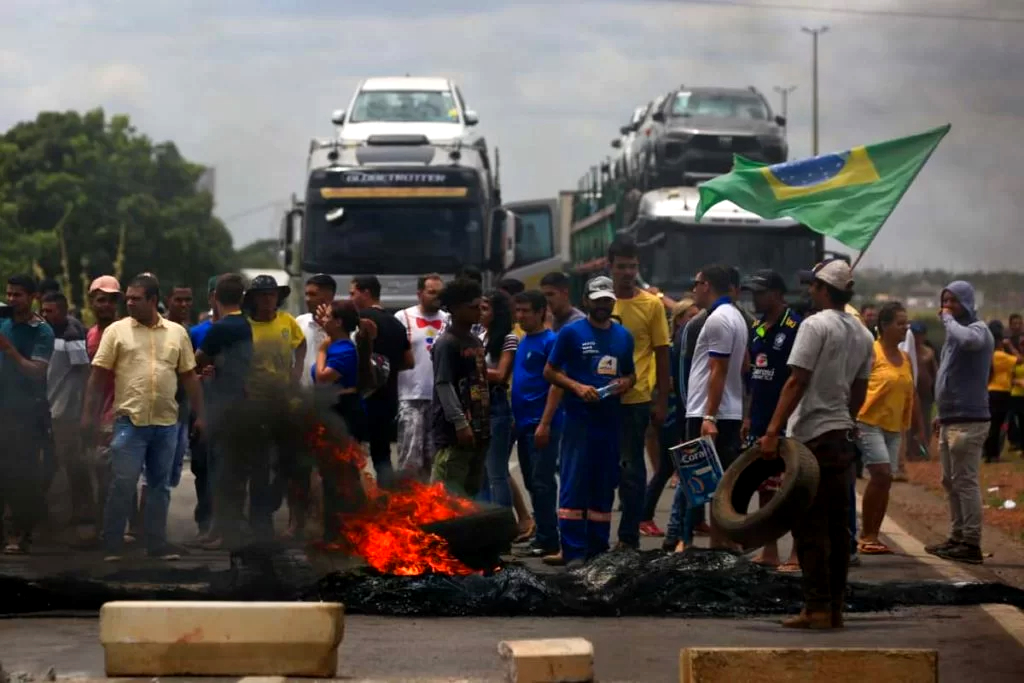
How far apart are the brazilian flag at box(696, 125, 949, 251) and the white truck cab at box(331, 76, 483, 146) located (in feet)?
38.3

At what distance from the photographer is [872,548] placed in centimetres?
1220

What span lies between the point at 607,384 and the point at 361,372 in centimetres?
162

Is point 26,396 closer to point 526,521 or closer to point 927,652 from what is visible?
point 526,521

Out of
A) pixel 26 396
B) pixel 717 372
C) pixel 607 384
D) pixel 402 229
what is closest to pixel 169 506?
pixel 26 396

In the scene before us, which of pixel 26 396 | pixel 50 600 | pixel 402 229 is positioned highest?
pixel 402 229

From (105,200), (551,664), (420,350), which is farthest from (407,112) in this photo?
(105,200)

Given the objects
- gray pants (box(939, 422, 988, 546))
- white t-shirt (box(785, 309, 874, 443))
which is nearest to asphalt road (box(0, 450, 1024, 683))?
white t-shirt (box(785, 309, 874, 443))

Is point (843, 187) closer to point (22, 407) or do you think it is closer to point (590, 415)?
point (590, 415)

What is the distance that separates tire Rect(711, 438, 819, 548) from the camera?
8.70 meters

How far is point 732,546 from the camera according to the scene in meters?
11.4

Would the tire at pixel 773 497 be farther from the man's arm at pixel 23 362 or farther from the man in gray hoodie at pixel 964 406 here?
the man's arm at pixel 23 362

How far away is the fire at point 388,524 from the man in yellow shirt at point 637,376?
1.87 meters

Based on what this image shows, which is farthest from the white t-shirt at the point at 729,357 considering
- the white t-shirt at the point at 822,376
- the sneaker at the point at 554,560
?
the white t-shirt at the point at 822,376

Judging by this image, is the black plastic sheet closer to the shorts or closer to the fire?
the fire
